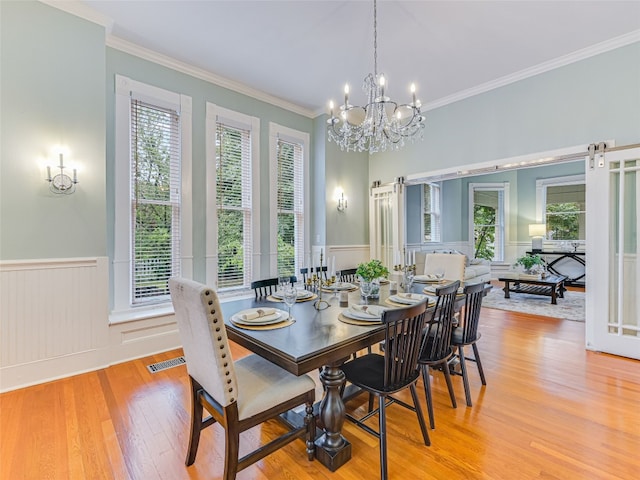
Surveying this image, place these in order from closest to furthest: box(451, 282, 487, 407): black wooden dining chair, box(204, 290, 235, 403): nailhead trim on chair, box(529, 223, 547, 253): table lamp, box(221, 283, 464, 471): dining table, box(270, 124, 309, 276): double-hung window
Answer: box(204, 290, 235, 403): nailhead trim on chair, box(221, 283, 464, 471): dining table, box(451, 282, 487, 407): black wooden dining chair, box(270, 124, 309, 276): double-hung window, box(529, 223, 547, 253): table lamp

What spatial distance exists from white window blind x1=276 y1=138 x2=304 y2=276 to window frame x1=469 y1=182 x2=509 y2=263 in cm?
575

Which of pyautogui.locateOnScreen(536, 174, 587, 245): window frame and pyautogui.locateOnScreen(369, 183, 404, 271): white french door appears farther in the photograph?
pyautogui.locateOnScreen(536, 174, 587, 245): window frame

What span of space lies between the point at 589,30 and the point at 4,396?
Result: 6400 millimetres

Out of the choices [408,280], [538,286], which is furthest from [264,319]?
[538,286]

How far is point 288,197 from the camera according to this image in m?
4.98

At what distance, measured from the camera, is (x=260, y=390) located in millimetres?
1558

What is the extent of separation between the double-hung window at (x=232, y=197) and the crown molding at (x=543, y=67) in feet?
9.78

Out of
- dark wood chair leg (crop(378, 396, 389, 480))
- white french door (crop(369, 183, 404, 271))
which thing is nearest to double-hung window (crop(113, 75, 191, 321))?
dark wood chair leg (crop(378, 396, 389, 480))

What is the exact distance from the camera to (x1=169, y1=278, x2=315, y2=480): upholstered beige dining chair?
1.35m

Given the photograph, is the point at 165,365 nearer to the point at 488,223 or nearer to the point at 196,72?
the point at 196,72

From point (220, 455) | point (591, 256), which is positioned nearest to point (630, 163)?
point (591, 256)

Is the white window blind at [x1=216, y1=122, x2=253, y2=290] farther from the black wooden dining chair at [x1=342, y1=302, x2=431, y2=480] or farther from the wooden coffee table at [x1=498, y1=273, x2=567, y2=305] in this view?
the wooden coffee table at [x1=498, y1=273, x2=567, y2=305]

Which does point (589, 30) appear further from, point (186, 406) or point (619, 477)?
point (186, 406)

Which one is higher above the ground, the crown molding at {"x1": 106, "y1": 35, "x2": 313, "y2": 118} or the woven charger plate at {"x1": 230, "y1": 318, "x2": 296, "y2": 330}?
the crown molding at {"x1": 106, "y1": 35, "x2": 313, "y2": 118}
